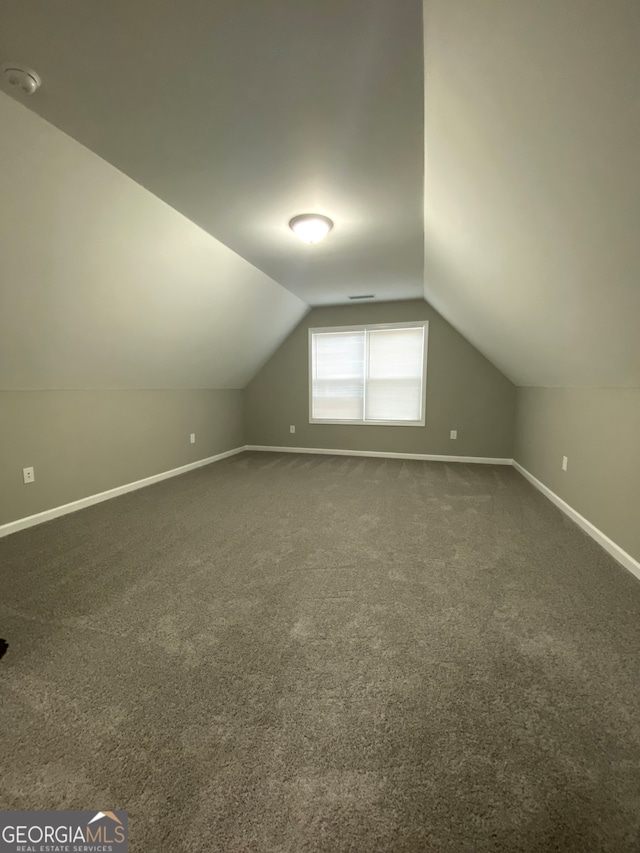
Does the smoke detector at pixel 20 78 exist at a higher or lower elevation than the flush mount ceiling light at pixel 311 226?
lower

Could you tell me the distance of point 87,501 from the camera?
316 cm

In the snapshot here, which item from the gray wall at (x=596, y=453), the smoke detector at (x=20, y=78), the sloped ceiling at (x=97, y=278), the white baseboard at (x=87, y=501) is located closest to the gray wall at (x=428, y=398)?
the gray wall at (x=596, y=453)

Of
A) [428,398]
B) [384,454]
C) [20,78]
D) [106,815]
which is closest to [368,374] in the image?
[428,398]

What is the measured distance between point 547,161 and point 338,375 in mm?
4033

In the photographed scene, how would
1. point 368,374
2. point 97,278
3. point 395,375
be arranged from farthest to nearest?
point 368,374 → point 395,375 → point 97,278

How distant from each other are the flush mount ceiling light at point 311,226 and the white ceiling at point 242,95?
0.23 ft

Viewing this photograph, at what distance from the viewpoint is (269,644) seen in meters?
1.47

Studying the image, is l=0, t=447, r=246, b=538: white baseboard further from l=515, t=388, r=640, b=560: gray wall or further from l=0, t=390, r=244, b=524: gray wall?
l=515, t=388, r=640, b=560: gray wall

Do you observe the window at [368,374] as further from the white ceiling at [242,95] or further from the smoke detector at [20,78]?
the smoke detector at [20,78]

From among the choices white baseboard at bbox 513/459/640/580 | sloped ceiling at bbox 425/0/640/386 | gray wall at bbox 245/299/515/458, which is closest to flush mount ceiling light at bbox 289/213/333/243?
sloped ceiling at bbox 425/0/640/386

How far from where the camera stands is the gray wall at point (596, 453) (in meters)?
2.09

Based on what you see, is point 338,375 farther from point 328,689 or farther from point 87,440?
point 328,689

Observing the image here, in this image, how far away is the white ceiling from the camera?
112 centimetres

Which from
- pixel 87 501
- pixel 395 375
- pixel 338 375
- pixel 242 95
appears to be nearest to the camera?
pixel 242 95
